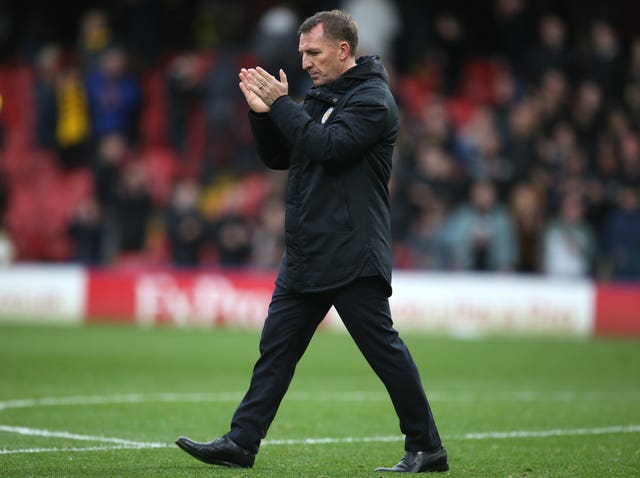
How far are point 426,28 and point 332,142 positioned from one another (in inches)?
695

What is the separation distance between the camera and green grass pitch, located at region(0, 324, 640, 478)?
7633 mm

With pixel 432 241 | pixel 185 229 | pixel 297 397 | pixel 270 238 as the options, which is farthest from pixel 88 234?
pixel 297 397

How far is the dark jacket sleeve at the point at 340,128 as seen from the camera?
7004 millimetres

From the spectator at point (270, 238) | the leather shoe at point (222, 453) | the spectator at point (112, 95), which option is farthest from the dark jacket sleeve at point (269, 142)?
the spectator at point (112, 95)

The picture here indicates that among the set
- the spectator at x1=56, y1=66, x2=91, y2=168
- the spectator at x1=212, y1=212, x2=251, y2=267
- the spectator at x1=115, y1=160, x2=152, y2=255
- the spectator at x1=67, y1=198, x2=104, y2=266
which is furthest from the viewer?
the spectator at x1=56, y1=66, x2=91, y2=168

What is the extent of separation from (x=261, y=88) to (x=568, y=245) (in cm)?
1356

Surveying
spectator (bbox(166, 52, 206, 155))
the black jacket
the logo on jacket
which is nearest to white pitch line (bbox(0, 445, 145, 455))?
the black jacket

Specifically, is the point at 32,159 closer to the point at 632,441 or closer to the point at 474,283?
the point at 474,283

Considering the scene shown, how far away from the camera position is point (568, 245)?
65.8ft

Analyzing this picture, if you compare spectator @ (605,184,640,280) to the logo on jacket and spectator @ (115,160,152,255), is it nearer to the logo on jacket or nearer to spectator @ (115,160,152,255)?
spectator @ (115,160,152,255)

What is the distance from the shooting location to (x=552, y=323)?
19844 millimetres

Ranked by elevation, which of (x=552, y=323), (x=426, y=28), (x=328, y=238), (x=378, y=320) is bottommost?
(x=552, y=323)

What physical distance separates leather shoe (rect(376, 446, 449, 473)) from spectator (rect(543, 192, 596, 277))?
42.9 feet

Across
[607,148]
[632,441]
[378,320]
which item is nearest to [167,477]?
[378,320]
